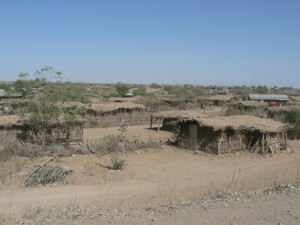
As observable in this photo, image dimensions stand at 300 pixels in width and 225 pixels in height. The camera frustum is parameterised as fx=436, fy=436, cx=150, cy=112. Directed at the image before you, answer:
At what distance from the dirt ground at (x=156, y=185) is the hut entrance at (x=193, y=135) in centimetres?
67

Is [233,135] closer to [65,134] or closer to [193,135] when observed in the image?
[193,135]

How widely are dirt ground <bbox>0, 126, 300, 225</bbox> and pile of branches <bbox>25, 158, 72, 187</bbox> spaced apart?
1.27 feet

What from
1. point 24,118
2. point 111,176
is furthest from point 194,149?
point 24,118

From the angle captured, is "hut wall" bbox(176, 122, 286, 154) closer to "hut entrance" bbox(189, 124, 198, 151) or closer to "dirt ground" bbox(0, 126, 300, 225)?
"hut entrance" bbox(189, 124, 198, 151)

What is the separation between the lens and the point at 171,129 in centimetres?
3142

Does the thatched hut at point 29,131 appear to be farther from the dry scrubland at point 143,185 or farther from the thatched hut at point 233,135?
the thatched hut at point 233,135

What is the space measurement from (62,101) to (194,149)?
7.24 m

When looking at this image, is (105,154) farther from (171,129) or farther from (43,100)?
(171,129)

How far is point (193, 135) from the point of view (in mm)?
23188

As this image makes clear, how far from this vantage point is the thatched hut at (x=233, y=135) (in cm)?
2162

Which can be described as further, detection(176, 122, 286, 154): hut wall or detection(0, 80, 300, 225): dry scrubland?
detection(176, 122, 286, 154): hut wall

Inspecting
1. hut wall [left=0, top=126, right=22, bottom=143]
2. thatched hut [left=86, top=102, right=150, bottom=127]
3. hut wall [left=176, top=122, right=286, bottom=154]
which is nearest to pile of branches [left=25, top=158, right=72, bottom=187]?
hut wall [left=0, top=126, right=22, bottom=143]

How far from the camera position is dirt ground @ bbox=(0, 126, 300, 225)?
8.80 m

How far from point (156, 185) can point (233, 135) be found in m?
7.97
